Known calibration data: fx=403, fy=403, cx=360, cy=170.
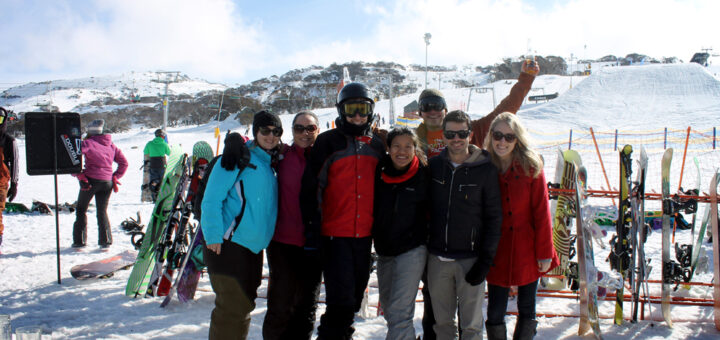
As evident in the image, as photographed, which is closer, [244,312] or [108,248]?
[244,312]

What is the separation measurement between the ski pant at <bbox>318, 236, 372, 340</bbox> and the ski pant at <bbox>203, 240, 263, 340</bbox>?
1.72 ft

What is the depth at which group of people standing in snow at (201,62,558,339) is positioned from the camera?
2393 millimetres

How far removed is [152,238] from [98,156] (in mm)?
2422

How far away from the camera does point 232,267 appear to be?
2514 mm

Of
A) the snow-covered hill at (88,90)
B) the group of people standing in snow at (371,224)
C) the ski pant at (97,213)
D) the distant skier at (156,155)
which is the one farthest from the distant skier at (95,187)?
the snow-covered hill at (88,90)

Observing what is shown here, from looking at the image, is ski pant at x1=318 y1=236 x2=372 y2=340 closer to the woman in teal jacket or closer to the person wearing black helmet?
the person wearing black helmet

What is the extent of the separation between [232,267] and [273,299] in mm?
326

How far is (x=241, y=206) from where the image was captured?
2510 millimetres

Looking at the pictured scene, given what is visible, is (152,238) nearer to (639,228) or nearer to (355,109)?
(355,109)

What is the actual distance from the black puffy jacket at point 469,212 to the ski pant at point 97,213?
512cm

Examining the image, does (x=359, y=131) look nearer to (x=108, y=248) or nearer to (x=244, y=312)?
(x=244, y=312)

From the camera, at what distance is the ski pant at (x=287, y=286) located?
2535mm

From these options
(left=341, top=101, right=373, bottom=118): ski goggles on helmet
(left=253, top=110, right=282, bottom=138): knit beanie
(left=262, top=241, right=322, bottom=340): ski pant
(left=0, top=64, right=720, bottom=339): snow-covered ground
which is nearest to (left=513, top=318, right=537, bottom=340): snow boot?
(left=0, top=64, right=720, bottom=339): snow-covered ground

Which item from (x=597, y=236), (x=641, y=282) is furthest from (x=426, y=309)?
(x=641, y=282)
